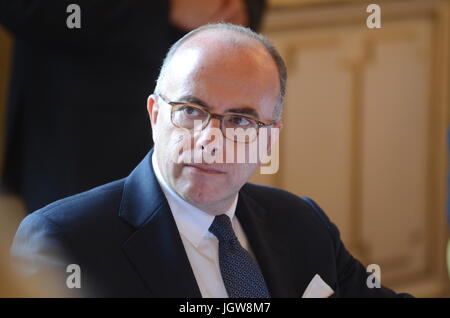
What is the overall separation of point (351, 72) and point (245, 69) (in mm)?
1706

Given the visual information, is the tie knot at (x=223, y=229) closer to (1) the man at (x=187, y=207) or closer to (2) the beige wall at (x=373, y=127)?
(1) the man at (x=187, y=207)

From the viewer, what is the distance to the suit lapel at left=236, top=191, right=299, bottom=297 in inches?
Result: 37.5

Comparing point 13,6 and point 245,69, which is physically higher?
point 13,6

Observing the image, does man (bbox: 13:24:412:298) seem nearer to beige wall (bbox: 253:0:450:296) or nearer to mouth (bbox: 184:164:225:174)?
mouth (bbox: 184:164:225:174)

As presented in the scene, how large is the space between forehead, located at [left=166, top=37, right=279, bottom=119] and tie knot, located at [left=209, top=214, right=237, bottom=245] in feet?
0.51

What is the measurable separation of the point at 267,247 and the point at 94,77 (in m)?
0.38

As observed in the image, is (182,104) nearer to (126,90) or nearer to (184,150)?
(184,150)

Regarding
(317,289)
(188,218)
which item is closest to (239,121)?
(188,218)

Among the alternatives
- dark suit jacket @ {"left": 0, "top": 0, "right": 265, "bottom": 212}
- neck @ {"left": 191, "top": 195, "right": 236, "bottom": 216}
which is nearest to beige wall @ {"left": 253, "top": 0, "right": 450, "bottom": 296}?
dark suit jacket @ {"left": 0, "top": 0, "right": 265, "bottom": 212}

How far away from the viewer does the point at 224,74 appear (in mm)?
847

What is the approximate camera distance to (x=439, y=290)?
222cm

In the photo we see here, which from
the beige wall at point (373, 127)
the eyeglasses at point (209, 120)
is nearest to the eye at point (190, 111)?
the eyeglasses at point (209, 120)
